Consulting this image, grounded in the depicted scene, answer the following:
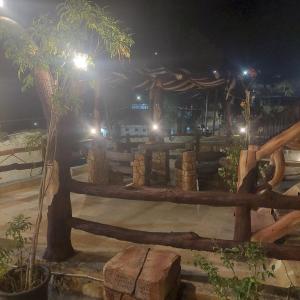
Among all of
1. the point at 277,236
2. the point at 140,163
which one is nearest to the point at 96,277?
the point at 277,236

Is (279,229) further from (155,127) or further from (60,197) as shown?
(155,127)

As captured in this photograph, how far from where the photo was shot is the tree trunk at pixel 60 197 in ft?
15.0

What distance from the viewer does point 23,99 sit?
2045cm

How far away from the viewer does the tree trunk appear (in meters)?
4.56

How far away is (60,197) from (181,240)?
1860 millimetres

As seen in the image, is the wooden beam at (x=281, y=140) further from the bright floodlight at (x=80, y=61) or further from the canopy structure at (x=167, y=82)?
the canopy structure at (x=167, y=82)

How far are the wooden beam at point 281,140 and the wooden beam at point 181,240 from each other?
1315mm

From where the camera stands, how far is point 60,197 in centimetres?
461

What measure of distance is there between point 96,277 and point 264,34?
2783 centimetres

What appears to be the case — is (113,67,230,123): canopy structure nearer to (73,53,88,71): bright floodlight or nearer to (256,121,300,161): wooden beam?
(256,121,300,161): wooden beam

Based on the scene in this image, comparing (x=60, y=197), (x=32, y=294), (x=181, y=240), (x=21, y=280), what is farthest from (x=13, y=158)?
(x=181, y=240)

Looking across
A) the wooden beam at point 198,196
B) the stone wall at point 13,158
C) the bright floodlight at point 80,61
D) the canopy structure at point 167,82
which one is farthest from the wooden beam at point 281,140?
the stone wall at point 13,158

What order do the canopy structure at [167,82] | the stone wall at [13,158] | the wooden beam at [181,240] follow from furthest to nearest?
the canopy structure at [167,82]
the stone wall at [13,158]
the wooden beam at [181,240]

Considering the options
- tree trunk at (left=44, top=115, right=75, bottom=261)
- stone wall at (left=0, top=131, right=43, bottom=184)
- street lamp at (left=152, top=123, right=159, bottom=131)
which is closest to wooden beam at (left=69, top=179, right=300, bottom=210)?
tree trunk at (left=44, top=115, right=75, bottom=261)
